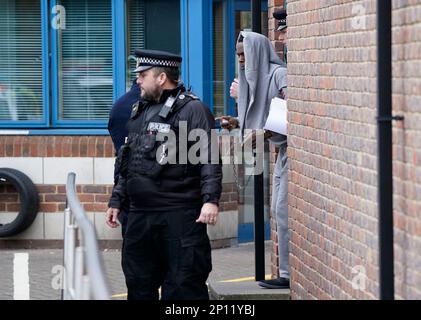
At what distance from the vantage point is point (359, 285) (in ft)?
19.9

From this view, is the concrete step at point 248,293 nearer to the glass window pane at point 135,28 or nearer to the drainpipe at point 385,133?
the drainpipe at point 385,133

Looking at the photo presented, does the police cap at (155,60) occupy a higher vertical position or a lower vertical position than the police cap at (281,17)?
lower

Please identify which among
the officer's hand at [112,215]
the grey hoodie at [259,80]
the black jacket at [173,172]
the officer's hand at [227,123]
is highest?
the grey hoodie at [259,80]

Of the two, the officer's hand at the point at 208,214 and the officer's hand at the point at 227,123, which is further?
the officer's hand at the point at 227,123

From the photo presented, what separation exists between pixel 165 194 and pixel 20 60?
18.9 feet

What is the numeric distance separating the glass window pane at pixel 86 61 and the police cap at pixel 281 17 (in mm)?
3929

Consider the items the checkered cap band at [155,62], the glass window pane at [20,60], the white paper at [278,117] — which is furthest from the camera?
the glass window pane at [20,60]

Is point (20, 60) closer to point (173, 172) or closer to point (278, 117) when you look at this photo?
point (278, 117)

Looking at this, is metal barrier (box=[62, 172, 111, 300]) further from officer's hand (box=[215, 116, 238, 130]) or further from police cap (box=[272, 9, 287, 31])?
police cap (box=[272, 9, 287, 31])

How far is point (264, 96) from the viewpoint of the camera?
844 cm

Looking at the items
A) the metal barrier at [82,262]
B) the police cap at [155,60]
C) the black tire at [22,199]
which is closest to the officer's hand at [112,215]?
the police cap at [155,60]

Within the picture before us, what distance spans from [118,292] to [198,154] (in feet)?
9.61

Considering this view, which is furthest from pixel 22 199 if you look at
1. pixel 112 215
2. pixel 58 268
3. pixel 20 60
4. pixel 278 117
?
pixel 112 215

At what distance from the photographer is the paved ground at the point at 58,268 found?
9.84 m
